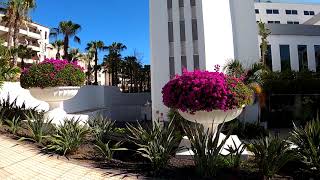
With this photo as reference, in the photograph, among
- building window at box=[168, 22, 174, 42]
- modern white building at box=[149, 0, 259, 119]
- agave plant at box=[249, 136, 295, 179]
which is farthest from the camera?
building window at box=[168, 22, 174, 42]

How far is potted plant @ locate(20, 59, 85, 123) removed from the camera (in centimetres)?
1144

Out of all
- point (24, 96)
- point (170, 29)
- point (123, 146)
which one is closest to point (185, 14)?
point (170, 29)

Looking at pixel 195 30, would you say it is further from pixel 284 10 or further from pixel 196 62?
pixel 284 10

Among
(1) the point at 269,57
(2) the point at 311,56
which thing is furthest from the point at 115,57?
(2) the point at 311,56

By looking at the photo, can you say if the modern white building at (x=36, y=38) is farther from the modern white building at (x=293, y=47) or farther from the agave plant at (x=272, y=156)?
the agave plant at (x=272, y=156)

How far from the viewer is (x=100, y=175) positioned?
22.0ft

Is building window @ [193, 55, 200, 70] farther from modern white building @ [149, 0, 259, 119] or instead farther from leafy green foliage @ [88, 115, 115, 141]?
leafy green foliage @ [88, 115, 115, 141]

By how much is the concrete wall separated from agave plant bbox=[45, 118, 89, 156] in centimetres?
950

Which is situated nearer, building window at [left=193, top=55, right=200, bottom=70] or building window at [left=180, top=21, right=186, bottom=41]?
building window at [left=193, top=55, right=200, bottom=70]

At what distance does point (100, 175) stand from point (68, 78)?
5.73 meters

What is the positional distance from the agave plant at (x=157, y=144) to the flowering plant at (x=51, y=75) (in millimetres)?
4474

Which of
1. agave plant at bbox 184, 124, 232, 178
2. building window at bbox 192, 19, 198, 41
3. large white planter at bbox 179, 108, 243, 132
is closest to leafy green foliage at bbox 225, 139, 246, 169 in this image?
agave plant at bbox 184, 124, 232, 178

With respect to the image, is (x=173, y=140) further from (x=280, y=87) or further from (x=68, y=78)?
(x=280, y=87)

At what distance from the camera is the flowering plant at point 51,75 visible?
1143cm
